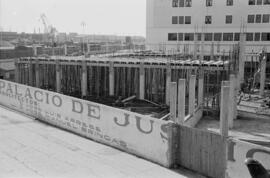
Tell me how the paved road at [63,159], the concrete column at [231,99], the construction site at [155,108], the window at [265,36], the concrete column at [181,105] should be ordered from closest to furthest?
the construction site at [155,108] → the paved road at [63,159] → the concrete column at [181,105] → the concrete column at [231,99] → the window at [265,36]

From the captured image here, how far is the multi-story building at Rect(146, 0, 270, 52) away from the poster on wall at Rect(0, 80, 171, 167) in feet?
95.1

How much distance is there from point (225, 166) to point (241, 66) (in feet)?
83.9

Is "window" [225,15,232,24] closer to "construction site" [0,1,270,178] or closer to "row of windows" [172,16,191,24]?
"row of windows" [172,16,191,24]

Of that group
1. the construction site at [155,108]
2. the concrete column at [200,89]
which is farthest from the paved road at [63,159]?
the concrete column at [200,89]

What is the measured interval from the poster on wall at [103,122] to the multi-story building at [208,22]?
95.1ft

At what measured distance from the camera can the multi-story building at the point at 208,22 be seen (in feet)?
143

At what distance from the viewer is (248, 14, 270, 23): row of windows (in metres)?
42.9

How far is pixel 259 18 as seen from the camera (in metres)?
43.3

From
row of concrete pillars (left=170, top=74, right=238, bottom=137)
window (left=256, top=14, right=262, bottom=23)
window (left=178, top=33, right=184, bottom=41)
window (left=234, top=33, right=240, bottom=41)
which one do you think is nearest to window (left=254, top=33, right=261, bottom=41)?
window (left=256, top=14, right=262, bottom=23)

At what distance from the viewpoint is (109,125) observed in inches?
536

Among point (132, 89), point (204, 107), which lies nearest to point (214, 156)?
point (204, 107)

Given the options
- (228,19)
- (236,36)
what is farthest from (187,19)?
(236,36)

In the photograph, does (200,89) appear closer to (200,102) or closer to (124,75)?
(200,102)

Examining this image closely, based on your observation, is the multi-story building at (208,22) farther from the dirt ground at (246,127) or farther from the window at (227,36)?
the dirt ground at (246,127)
